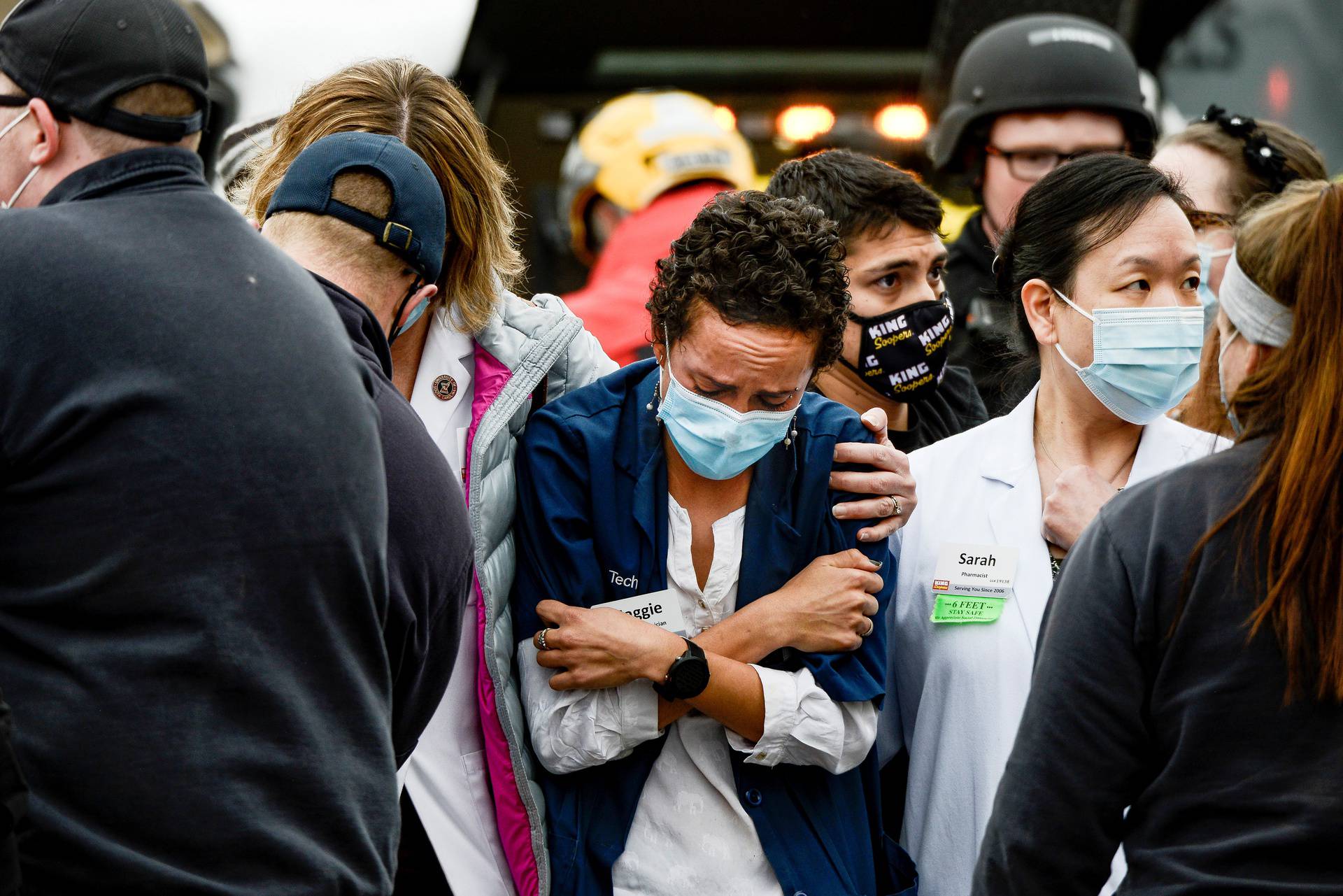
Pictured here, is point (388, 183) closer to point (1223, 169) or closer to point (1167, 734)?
point (1167, 734)

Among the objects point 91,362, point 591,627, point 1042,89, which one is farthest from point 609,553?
point 1042,89

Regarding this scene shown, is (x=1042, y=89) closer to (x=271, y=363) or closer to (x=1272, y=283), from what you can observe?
(x=1272, y=283)

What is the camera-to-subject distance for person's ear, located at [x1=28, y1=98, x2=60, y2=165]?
162 centimetres

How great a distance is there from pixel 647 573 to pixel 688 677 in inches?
7.9

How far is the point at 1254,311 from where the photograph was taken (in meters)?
1.72

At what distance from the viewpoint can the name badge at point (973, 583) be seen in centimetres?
247

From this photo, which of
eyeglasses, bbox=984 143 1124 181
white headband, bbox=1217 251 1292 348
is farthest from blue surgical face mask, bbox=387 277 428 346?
eyeglasses, bbox=984 143 1124 181

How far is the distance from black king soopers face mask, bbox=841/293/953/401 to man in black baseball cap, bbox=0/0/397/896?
1440 mm

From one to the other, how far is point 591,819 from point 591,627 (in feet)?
1.06

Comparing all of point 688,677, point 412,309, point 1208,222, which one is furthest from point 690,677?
point 1208,222

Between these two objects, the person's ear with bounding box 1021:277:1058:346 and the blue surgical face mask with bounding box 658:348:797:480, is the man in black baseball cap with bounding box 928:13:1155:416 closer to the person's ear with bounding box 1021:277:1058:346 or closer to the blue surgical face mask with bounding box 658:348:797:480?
the person's ear with bounding box 1021:277:1058:346

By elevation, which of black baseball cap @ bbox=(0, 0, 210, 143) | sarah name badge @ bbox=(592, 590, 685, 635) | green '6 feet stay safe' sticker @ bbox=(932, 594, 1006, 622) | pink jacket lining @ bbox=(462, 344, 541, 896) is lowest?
pink jacket lining @ bbox=(462, 344, 541, 896)

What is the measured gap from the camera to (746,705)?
222 cm

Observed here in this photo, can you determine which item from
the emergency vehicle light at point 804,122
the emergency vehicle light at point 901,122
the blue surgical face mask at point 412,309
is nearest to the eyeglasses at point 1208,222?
the blue surgical face mask at point 412,309
